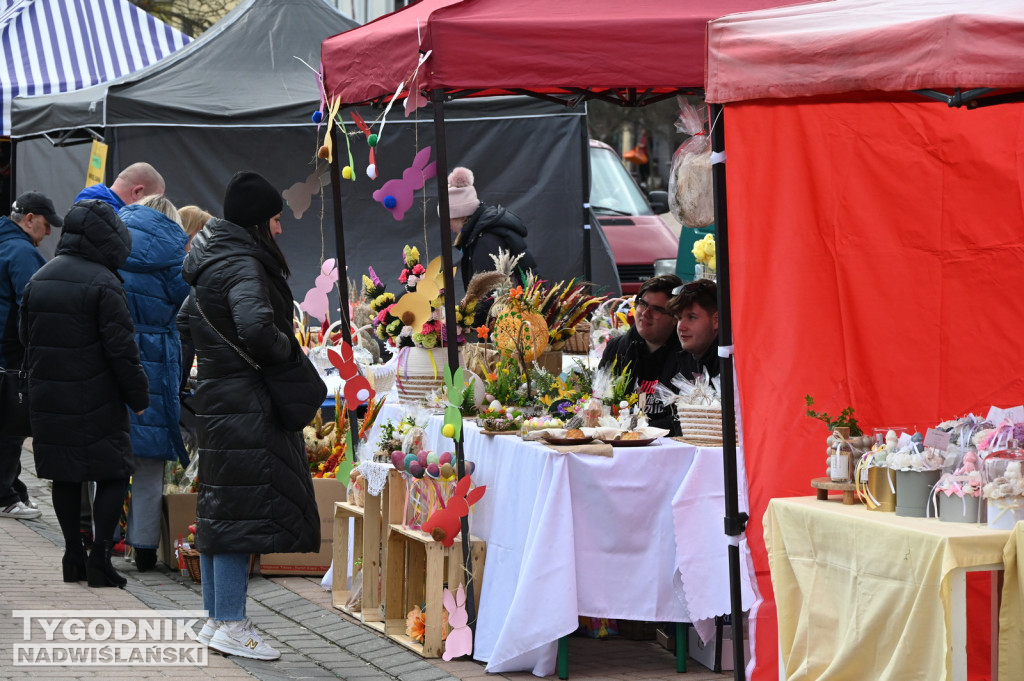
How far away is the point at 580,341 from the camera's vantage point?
22.6 feet

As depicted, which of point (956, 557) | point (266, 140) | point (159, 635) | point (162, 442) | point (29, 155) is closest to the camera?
point (956, 557)

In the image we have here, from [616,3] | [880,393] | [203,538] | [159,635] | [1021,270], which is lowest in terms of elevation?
[159,635]

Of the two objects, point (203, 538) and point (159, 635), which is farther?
point (159, 635)

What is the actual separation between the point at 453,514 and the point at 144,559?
2.64m

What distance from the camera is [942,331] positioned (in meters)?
5.37

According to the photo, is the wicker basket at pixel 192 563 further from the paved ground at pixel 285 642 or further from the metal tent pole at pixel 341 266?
the metal tent pole at pixel 341 266

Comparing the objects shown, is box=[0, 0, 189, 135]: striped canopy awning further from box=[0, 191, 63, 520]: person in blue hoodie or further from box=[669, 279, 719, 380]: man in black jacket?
box=[669, 279, 719, 380]: man in black jacket

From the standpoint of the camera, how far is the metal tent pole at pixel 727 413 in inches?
187

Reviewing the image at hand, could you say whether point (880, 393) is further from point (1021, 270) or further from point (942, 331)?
point (1021, 270)

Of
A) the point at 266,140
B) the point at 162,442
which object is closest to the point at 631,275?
the point at 266,140

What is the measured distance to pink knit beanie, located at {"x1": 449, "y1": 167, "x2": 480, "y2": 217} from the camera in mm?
8461

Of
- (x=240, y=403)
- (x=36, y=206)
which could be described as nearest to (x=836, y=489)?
(x=240, y=403)

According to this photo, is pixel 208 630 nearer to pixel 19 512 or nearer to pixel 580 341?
pixel 580 341

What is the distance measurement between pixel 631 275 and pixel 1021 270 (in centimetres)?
899
